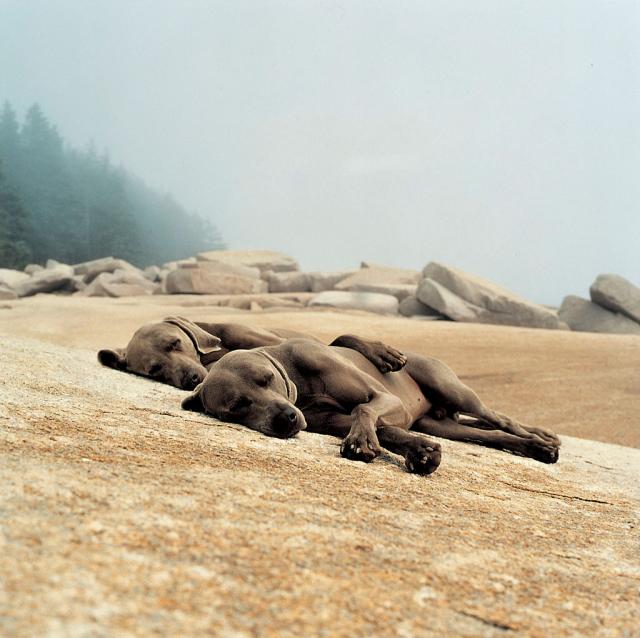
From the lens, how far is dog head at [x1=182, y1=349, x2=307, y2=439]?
340 centimetres

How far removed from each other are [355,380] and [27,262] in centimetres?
3624

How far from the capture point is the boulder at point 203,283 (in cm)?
1827

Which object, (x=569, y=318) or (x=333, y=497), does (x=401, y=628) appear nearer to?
(x=333, y=497)

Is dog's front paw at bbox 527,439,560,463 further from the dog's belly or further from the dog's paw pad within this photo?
the dog's paw pad

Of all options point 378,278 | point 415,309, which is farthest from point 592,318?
point 378,278

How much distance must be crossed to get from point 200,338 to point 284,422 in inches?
93.6

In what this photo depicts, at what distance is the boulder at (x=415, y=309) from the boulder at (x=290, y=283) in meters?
4.82

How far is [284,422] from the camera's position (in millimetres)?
3375

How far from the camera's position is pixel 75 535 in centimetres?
150

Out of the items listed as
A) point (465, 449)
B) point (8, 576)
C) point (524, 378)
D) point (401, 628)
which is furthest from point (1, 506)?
point (524, 378)

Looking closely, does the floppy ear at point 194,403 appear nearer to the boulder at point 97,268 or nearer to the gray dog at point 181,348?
the gray dog at point 181,348

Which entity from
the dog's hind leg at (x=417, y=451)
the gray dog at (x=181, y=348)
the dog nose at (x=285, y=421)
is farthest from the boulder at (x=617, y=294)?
the dog nose at (x=285, y=421)

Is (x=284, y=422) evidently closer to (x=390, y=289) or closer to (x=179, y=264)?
(x=390, y=289)

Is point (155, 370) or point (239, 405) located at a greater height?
point (239, 405)
